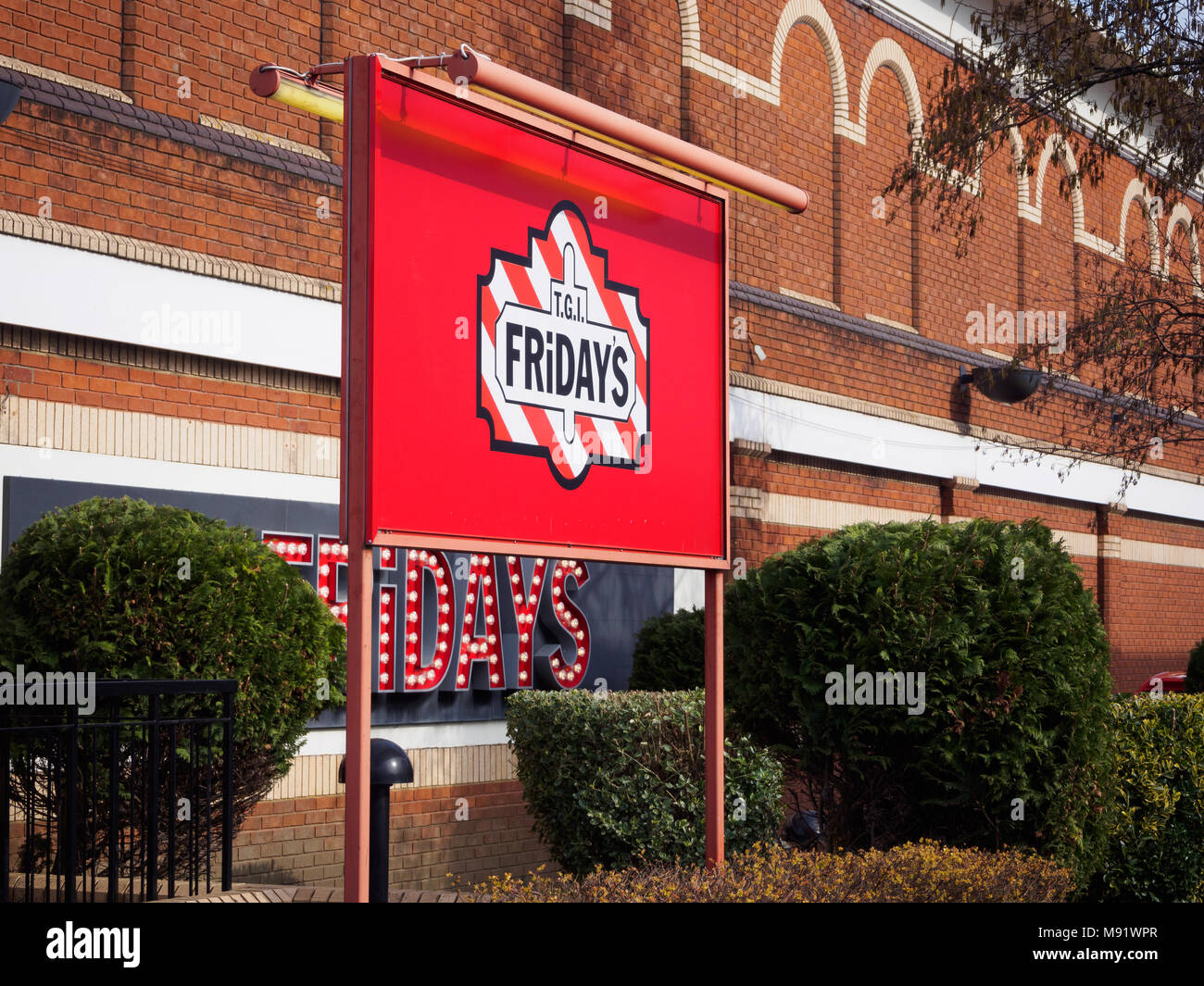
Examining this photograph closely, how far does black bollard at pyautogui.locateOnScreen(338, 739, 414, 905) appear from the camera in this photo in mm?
7273

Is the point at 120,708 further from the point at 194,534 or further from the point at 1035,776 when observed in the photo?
the point at 1035,776

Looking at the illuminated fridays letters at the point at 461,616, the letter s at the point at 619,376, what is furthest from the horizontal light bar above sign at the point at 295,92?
the illuminated fridays letters at the point at 461,616

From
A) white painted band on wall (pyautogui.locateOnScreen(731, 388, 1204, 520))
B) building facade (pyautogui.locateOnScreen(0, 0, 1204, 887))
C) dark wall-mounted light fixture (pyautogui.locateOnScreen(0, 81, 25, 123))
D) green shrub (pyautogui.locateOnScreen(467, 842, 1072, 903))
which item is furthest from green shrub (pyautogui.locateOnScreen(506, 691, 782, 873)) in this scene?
white painted band on wall (pyautogui.locateOnScreen(731, 388, 1204, 520))

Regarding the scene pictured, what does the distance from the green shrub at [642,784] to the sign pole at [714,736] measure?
181 cm

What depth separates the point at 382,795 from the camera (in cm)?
741

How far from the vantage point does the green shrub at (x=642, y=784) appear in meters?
8.58

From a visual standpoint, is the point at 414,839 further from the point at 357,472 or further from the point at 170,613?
the point at 357,472

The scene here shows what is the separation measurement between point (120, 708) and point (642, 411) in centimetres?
322

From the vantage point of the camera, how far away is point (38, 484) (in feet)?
29.6

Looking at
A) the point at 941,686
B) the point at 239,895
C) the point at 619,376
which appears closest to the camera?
the point at 619,376

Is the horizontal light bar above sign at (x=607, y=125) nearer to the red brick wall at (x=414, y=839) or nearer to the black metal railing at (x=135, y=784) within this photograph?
the black metal railing at (x=135, y=784)

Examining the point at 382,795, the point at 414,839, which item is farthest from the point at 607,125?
the point at 414,839

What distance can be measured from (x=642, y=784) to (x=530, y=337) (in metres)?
3.73
